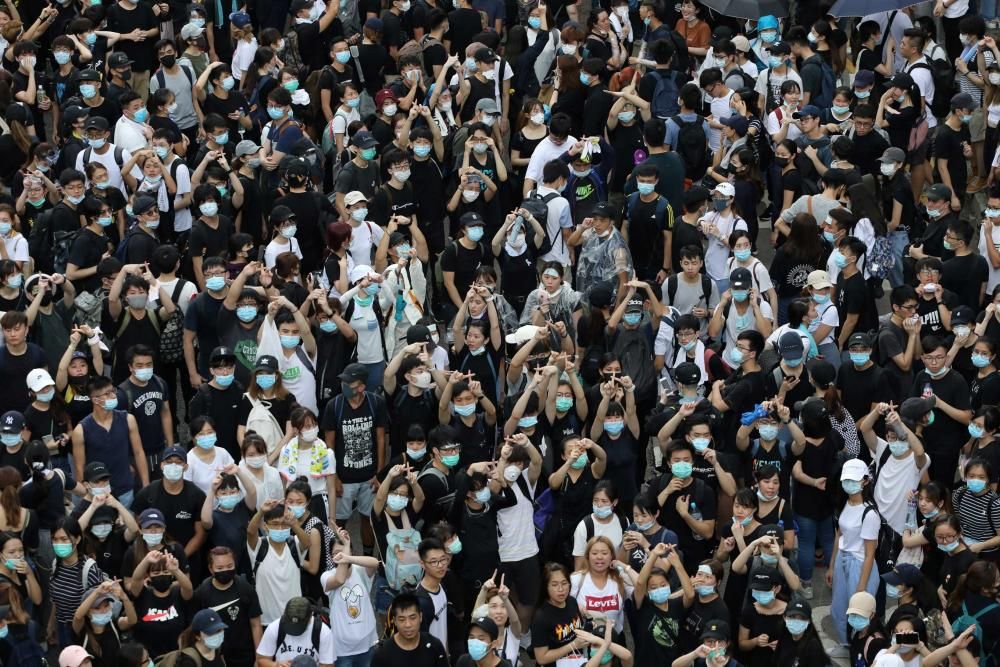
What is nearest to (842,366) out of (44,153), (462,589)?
(462,589)

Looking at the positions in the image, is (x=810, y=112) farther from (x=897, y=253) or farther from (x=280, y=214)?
(x=280, y=214)

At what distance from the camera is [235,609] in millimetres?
15992

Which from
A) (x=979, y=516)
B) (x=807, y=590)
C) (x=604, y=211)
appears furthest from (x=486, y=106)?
(x=979, y=516)

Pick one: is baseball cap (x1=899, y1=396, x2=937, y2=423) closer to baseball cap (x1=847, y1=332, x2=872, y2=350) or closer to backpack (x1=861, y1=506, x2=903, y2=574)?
baseball cap (x1=847, y1=332, x2=872, y2=350)

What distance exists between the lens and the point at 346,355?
60.7 feet

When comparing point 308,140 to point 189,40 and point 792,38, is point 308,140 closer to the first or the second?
point 189,40

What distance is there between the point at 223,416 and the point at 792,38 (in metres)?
8.31

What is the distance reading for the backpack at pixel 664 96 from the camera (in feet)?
71.2

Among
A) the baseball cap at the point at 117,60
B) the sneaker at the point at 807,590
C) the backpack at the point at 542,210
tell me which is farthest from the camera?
the baseball cap at the point at 117,60

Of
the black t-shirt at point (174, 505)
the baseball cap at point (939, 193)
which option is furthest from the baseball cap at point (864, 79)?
the black t-shirt at point (174, 505)

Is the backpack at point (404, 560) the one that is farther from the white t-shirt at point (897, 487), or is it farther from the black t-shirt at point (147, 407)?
the white t-shirt at point (897, 487)

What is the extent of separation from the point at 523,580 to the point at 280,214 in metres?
4.24

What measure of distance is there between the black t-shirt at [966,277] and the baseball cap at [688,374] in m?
3.15

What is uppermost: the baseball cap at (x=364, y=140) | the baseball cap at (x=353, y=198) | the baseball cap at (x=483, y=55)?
the baseball cap at (x=483, y=55)
